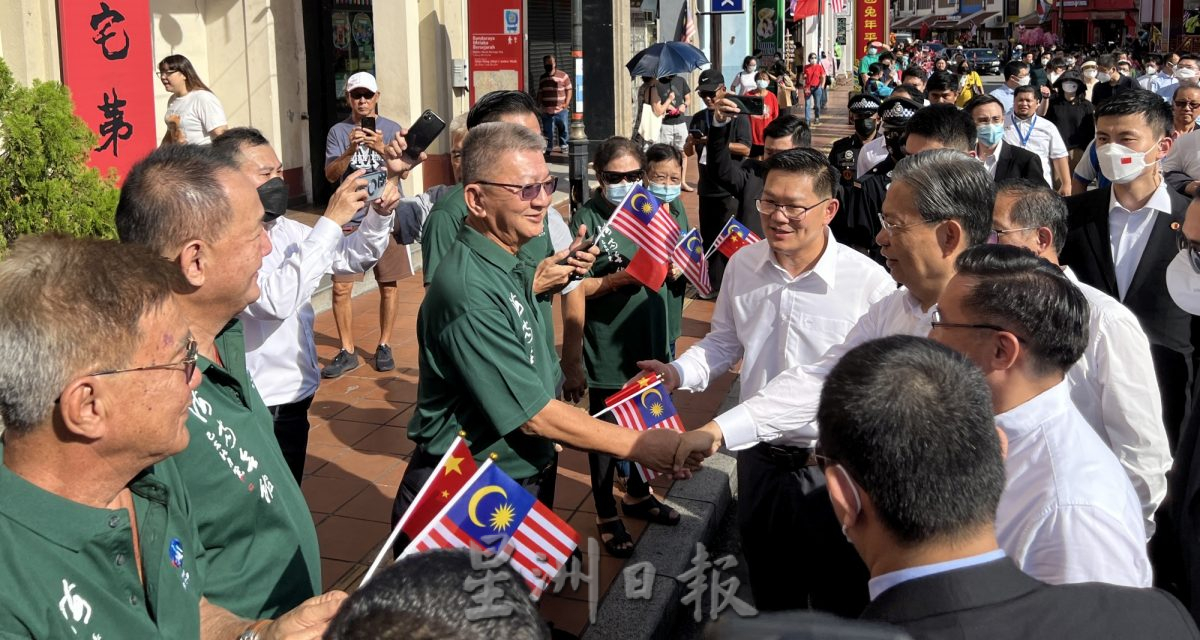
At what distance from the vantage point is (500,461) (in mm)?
3664

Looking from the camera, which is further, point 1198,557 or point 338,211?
point 338,211

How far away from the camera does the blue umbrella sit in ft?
53.5

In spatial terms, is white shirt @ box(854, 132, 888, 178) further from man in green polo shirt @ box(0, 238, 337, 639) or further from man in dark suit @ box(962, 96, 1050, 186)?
man in green polo shirt @ box(0, 238, 337, 639)

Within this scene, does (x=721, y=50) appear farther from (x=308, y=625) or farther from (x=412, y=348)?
(x=308, y=625)

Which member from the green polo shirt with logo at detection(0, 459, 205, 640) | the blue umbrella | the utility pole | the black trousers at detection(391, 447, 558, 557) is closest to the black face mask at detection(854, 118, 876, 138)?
the utility pole

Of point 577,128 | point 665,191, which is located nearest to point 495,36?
point 577,128

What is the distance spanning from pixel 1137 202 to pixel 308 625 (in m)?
4.64

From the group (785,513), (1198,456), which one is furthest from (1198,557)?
(785,513)

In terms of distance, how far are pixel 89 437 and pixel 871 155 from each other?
7084 mm

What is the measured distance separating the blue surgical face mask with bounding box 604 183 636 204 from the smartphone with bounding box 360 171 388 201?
1.57m

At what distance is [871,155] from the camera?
8.35 metres

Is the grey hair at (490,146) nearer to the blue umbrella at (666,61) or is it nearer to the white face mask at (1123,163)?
the white face mask at (1123,163)

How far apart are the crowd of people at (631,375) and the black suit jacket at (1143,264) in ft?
0.06

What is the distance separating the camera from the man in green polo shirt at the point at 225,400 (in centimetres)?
267
